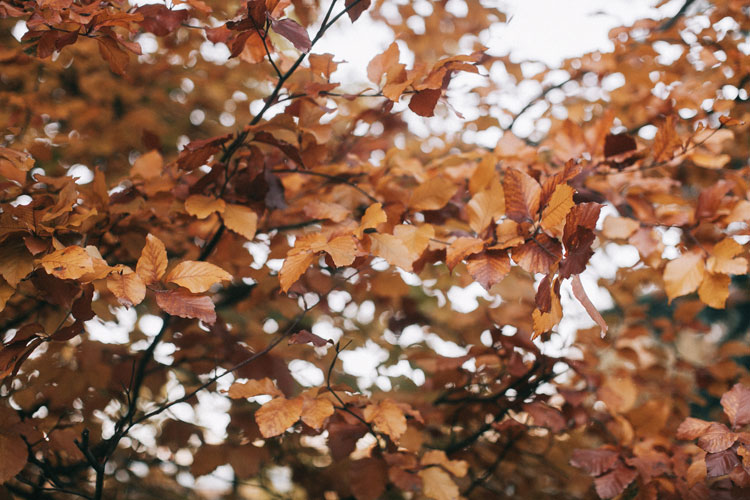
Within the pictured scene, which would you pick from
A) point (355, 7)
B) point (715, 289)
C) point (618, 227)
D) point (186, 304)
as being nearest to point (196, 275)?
point (186, 304)

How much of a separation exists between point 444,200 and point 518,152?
334 mm

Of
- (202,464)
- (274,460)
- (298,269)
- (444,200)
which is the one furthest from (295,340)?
(274,460)

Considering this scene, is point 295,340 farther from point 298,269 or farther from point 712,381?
point 712,381

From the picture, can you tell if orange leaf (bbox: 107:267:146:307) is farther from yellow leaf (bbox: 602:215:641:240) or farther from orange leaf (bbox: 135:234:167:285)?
yellow leaf (bbox: 602:215:641:240)

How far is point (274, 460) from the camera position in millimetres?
1826

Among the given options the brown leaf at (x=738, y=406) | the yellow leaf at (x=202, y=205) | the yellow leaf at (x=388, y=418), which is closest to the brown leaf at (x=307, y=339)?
the yellow leaf at (x=388, y=418)

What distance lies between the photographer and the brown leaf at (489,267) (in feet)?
3.19

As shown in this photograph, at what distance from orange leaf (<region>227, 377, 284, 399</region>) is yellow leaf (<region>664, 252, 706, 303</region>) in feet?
3.14

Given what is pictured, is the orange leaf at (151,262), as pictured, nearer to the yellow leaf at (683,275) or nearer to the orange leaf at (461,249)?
the orange leaf at (461,249)

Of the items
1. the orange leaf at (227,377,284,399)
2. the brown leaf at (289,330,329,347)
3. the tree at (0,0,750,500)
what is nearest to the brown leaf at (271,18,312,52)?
the tree at (0,0,750,500)

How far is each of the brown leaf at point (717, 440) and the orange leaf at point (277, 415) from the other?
82cm

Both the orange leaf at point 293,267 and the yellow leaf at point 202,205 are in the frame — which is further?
the yellow leaf at point 202,205

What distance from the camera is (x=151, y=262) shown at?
969mm

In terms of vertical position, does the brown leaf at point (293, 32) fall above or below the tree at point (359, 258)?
above
